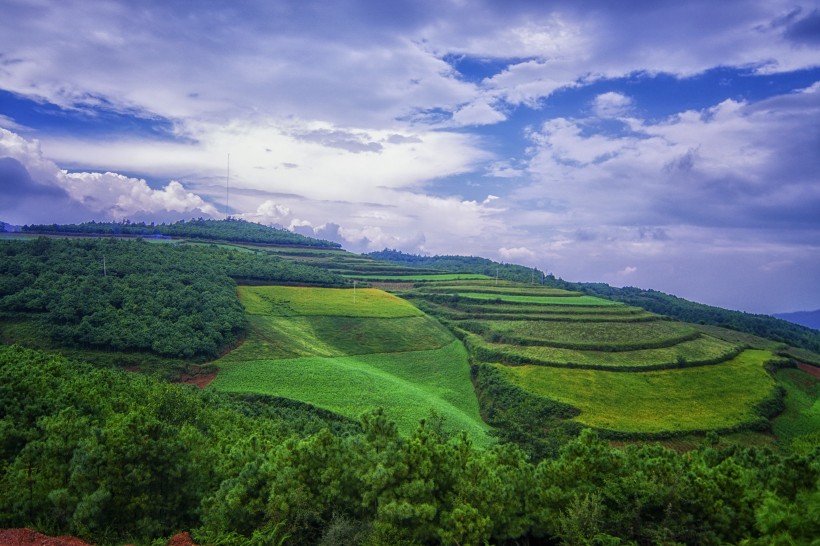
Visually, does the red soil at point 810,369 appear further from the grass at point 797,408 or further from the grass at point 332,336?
the grass at point 332,336

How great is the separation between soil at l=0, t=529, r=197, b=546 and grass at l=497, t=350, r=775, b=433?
160 ft

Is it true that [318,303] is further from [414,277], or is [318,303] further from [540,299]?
[414,277]

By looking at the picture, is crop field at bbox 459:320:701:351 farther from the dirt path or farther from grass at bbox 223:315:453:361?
the dirt path

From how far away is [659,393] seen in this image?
67.0 metres

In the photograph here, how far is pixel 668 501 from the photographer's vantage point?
72.5 feet

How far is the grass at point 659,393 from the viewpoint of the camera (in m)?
59.1

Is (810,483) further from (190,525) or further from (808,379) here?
(808,379)

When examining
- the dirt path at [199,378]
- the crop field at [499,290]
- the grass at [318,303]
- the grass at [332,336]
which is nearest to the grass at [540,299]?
the crop field at [499,290]

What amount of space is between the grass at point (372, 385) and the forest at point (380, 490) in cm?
3209

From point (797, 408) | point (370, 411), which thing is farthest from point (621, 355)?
point (370, 411)

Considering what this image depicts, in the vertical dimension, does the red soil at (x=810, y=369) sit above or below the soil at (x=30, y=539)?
above

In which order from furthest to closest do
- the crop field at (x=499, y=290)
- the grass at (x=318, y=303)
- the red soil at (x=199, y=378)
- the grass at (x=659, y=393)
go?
the crop field at (x=499, y=290)
the grass at (x=318, y=303)
the red soil at (x=199, y=378)
the grass at (x=659, y=393)

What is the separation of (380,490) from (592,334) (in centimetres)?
7494

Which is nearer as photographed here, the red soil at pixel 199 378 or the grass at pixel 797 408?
the grass at pixel 797 408
